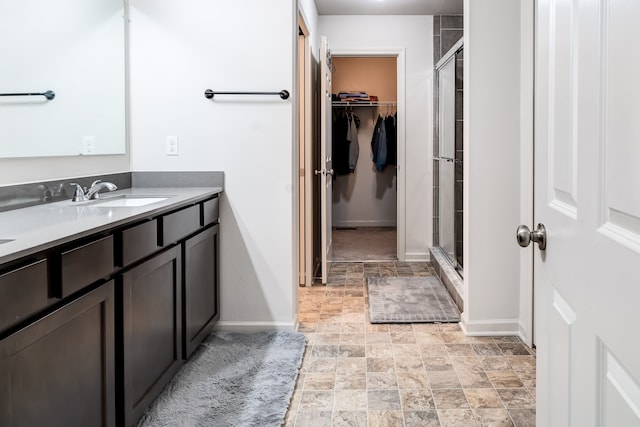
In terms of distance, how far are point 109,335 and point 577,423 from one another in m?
1.33

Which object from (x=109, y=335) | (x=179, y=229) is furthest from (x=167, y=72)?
(x=109, y=335)

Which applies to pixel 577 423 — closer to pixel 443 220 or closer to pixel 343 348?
pixel 343 348

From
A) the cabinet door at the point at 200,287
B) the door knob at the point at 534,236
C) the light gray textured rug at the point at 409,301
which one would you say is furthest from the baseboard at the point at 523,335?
the door knob at the point at 534,236

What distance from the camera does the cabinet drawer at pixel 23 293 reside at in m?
1.18

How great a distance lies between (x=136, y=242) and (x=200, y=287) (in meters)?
0.88

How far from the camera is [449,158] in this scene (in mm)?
4586

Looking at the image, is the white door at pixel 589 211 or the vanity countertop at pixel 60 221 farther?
the vanity countertop at pixel 60 221

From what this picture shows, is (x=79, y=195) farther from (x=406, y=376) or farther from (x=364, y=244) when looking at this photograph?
(x=364, y=244)

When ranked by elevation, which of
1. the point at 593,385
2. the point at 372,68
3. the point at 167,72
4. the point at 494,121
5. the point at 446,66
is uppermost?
the point at 372,68

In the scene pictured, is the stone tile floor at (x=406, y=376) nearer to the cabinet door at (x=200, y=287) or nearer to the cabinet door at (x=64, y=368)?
the cabinet door at (x=200, y=287)

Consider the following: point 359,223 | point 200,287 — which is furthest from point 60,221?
point 359,223

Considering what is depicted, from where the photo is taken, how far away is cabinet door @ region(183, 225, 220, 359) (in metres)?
2.54

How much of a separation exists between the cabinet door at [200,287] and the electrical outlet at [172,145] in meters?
0.49

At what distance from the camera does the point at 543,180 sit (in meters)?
1.26
